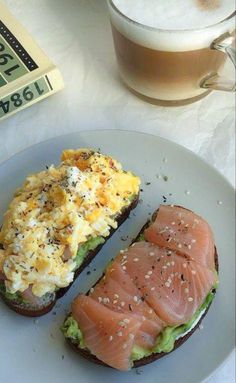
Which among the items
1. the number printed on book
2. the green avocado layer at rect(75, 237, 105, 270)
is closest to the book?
the number printed on book

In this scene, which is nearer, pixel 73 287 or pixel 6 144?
pixel 73 287

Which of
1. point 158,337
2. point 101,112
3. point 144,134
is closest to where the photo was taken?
point 158,337

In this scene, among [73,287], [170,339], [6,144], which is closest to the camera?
[170,339]

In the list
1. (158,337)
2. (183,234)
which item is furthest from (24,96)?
(158,337)

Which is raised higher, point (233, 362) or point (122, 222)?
point (122, 222)

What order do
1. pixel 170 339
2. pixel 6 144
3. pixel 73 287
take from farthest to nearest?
pixel 6 144 → pixel 73 287 → pixel 170 339

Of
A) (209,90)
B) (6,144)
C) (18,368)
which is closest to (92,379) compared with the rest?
(18,368)

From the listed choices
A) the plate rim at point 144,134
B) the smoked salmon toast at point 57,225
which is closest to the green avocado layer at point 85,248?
the smoked salmon toast at point 57,225

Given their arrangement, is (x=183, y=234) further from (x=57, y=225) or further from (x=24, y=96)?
(x=24, y=96)

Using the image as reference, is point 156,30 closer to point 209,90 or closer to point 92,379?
point 209,90
